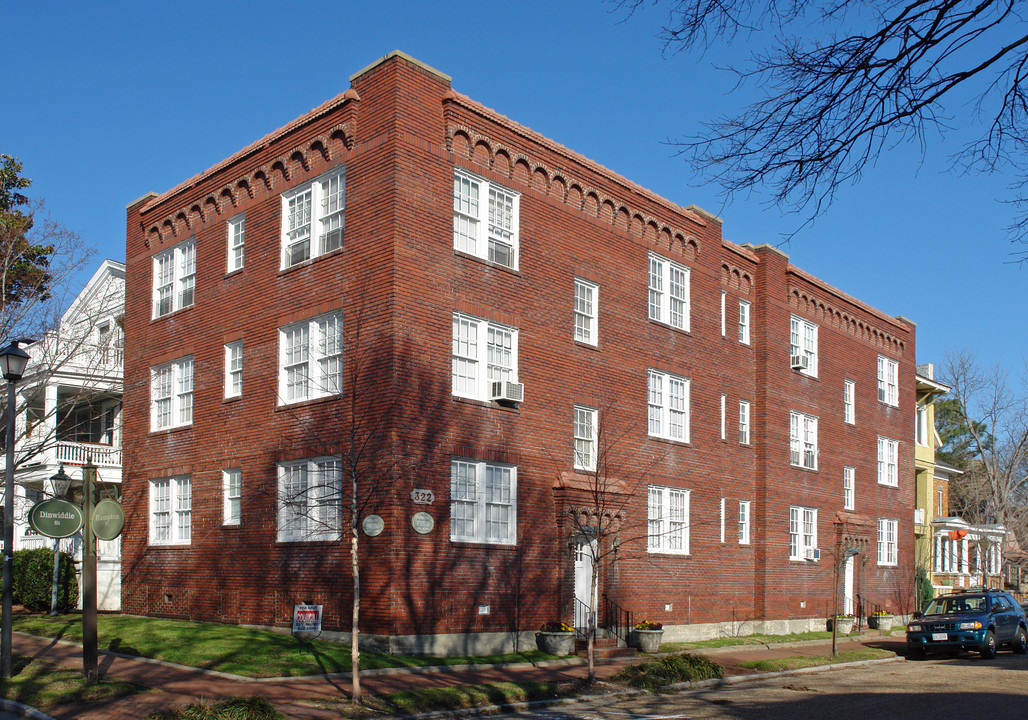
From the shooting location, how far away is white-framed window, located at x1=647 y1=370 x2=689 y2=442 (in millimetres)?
26078

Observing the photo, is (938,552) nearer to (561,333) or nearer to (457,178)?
(561,333)

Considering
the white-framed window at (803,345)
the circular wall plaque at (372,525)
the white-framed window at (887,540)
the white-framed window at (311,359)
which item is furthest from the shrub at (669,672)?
the white-framed window at (887,540)

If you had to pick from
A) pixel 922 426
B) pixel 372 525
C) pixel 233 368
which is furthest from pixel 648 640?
pixel 922 426

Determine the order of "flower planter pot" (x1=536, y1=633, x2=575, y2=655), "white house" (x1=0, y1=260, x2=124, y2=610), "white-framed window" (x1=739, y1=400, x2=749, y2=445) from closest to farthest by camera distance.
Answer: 1. "flower planter pot" (x1=536, y1=633, x2=575, y2=655)
2. "white house" (x1=0, y1=260, x2=124, y2=610)
3. "white-framed window" (x1=739, y1=400, x2=749, y2=445)

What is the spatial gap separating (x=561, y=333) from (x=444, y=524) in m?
5.86

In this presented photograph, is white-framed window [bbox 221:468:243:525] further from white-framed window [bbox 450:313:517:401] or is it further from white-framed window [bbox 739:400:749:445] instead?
white-framed window [bbox 739:400:749:445]

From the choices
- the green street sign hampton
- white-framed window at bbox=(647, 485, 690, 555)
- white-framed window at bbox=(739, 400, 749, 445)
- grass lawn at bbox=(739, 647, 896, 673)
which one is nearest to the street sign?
the green street sign hampton

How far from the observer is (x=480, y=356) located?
21.3 metres

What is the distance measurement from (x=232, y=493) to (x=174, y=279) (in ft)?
21.8

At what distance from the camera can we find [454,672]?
18156mm

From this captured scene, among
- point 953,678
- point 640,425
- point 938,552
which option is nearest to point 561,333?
point 640,425

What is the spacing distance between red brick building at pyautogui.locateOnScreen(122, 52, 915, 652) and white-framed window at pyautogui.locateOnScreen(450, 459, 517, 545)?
0.19 ft

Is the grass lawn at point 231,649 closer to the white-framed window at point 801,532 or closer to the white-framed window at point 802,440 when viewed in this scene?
the white-framed window at point 801,532

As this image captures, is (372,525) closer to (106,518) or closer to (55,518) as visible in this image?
(106,518)
